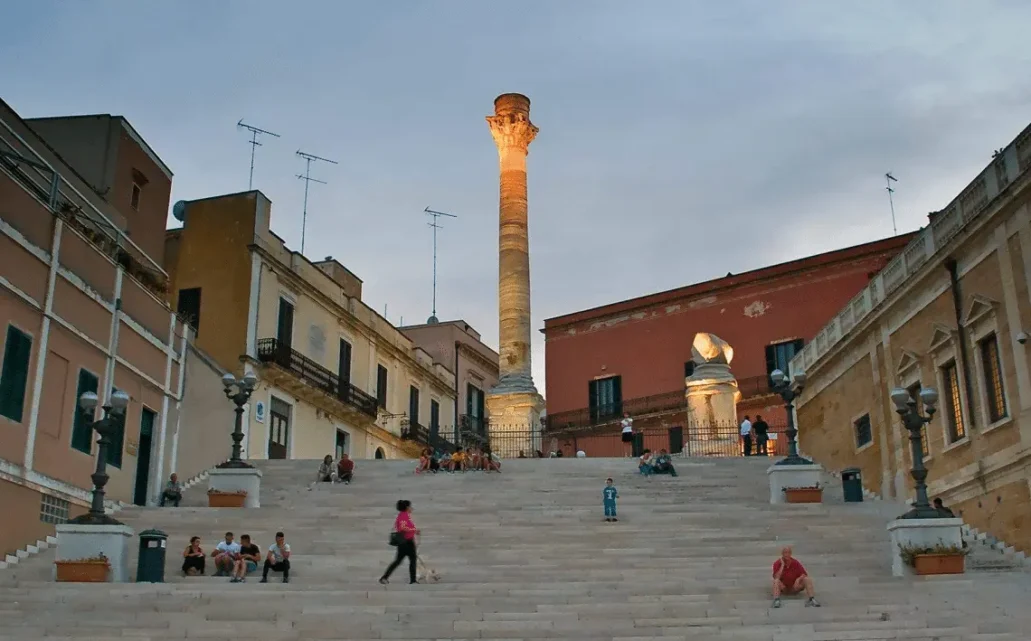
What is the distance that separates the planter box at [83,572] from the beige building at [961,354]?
14390 millimetres

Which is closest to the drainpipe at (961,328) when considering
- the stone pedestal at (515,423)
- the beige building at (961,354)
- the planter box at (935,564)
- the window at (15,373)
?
the beige building at (961,354)

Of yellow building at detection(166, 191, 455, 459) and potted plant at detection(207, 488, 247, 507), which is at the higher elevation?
yellow building at detection(166, 191, 455, 459)

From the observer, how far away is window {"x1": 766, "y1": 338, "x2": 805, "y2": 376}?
42072 millimetres

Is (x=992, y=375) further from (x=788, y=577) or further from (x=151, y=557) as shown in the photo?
(x=151, y=557)

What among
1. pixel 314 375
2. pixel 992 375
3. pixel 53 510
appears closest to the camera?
pixel 53 510

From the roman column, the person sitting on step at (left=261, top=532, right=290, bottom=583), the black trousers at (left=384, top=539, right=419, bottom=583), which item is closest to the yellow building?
the roman column

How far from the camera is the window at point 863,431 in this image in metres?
25.6

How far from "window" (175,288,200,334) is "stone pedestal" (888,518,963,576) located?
77.4 feet

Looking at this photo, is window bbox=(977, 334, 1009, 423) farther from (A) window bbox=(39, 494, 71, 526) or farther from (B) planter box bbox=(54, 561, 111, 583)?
(A) window bbox=(39, 494, 71, 526)

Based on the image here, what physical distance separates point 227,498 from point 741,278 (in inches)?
1059

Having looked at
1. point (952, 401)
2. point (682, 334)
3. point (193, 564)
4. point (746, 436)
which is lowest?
point (193, 564)

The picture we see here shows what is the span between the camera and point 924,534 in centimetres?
1595

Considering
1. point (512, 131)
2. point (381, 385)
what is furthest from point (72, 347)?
point (381, 385)

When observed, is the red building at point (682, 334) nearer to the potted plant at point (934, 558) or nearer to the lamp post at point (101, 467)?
the potted plant at point (934, 558)
